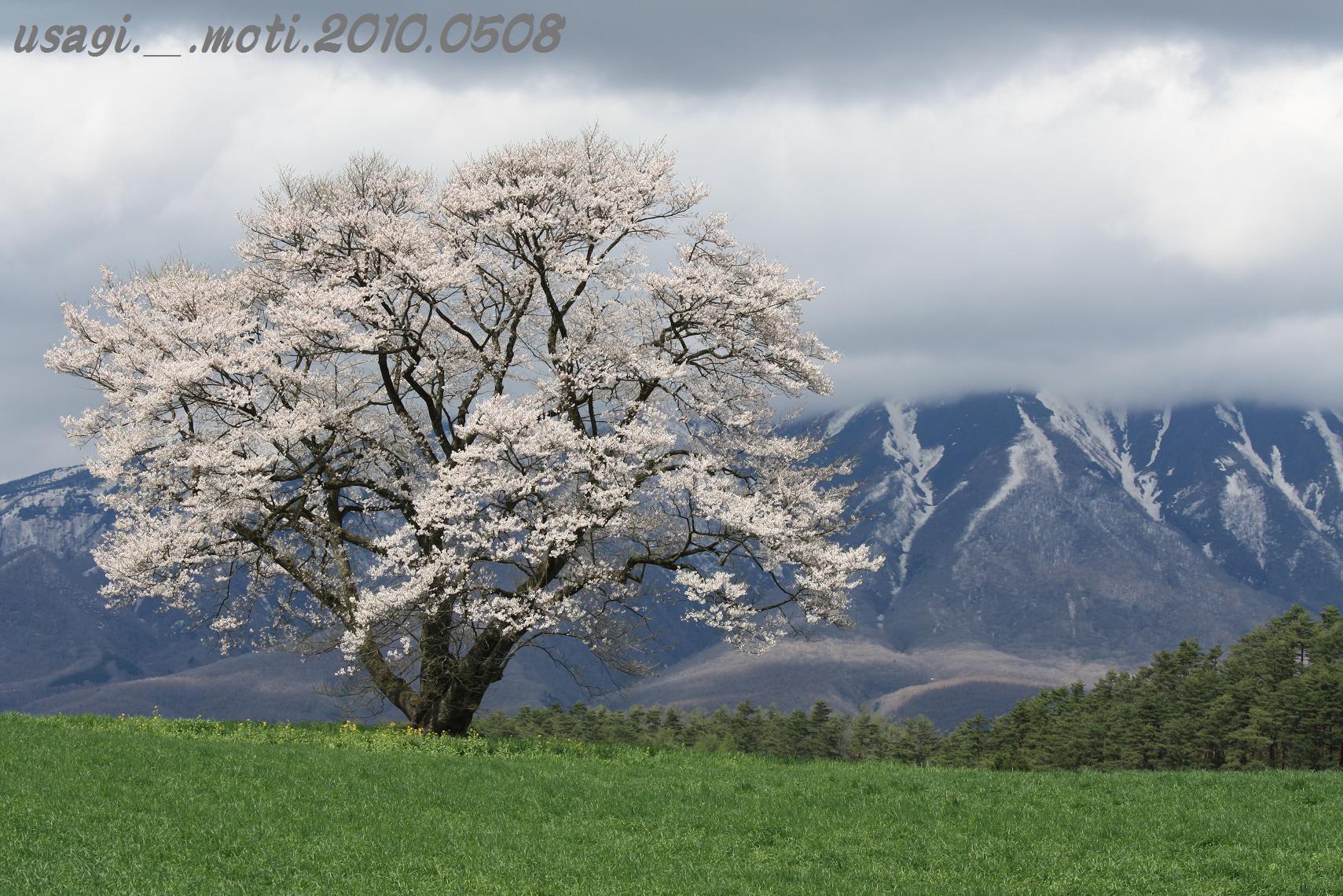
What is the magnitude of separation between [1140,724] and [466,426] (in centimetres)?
9272

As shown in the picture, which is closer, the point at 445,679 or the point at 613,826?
the point at 613,826

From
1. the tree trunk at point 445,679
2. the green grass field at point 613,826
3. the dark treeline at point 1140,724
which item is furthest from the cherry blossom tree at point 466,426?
the dark treeline at point 1140,724

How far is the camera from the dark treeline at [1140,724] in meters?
88.8

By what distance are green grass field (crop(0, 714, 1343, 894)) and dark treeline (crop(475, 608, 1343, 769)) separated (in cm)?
3529

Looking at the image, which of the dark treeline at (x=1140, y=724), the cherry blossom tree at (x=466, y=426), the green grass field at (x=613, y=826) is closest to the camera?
the green grass field at (x=613, y=826)

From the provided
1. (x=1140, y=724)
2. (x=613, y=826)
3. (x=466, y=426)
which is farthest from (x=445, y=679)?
(x=1140, y=724)

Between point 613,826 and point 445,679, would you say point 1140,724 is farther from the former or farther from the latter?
point 613,826

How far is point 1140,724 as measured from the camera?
367 feet

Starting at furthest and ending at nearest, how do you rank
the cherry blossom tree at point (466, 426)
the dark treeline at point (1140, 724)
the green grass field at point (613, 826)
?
the dark treeline at point (1140, 724) < the cherry blossom tree at point (466, 426) < the green grass field at point (613, 826)

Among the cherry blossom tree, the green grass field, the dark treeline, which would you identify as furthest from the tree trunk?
the dark treeline

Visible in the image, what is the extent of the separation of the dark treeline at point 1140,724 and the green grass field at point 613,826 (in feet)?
116

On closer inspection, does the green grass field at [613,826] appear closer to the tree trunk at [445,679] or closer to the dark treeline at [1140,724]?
the tree trunk at [445,679]

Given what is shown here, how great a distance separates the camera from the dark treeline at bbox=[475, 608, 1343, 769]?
88.8 m

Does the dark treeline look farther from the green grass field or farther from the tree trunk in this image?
the green grass field
